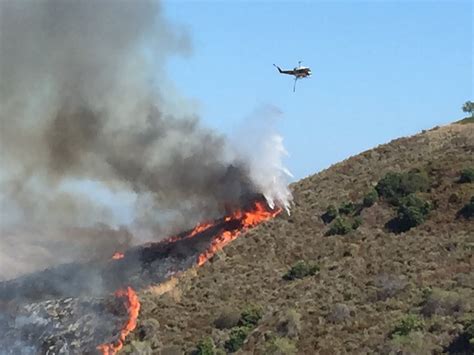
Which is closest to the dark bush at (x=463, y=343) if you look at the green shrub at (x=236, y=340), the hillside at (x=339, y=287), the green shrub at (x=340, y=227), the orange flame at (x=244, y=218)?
the hillside at (x=339, y=287)

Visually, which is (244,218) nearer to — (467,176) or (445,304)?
(445,304)

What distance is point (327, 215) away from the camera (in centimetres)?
7250

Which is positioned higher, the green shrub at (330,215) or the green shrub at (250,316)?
the green shrub at (330,215)

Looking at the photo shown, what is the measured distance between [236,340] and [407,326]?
35.8 ft

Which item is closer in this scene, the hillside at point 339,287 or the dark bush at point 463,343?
the dark bush at point 463,343

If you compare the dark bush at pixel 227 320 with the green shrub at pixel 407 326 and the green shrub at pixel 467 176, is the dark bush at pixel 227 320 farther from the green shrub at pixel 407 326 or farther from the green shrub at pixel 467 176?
the green shrub at pixel 467 176

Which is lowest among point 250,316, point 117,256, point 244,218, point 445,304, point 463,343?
point 463,343

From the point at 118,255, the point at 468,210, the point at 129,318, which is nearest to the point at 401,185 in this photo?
the point at 468,210

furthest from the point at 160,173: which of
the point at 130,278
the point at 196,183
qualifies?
the point at 130,278

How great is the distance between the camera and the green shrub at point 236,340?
5172 cm

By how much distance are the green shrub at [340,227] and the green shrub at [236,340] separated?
18.0m

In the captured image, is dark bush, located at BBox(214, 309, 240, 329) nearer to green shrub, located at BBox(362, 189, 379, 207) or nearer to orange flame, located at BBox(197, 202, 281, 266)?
orange flame, located at BBox(197, 202, 281, 266)

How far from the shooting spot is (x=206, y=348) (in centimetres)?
5066

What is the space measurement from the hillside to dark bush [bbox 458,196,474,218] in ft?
1.70
